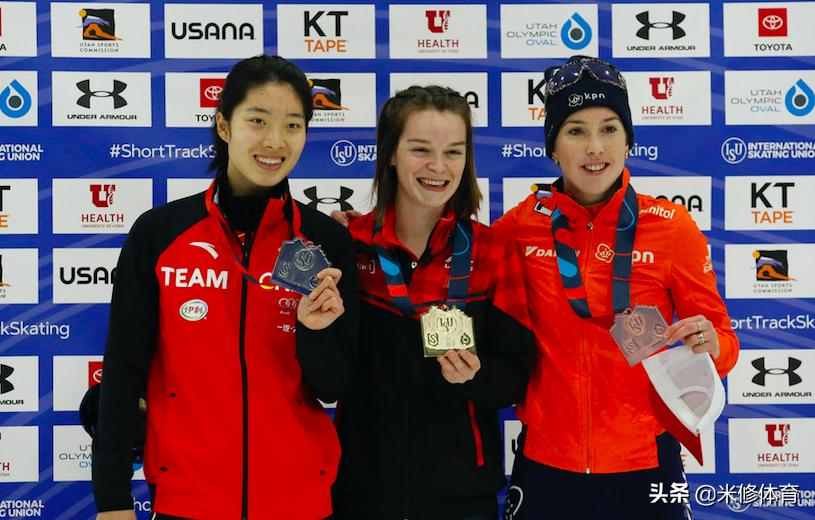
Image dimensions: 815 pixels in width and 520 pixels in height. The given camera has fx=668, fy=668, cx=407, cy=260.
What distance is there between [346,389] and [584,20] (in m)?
2.60

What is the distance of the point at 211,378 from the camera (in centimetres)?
217

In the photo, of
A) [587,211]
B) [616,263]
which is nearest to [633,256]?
[616,263]

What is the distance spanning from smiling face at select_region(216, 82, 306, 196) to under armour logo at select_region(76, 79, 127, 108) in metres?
1.71

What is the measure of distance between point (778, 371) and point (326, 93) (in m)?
3.00

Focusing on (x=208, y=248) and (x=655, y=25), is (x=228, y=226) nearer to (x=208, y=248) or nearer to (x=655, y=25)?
(x=208, y=248)

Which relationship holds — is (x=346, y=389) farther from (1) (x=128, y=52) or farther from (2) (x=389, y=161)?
(1) (x=128, y=52)

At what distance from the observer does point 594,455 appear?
2424 millimetres

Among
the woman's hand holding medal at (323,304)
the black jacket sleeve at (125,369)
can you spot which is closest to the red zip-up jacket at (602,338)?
the woman's hand holding medal at (323,304)

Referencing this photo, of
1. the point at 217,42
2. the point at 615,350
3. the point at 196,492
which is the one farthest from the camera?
the point at 217,42

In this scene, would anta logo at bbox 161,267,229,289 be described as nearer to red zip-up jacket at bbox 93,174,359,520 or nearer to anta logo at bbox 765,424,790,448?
red zip-up jacket at bbox 93,174,359,520

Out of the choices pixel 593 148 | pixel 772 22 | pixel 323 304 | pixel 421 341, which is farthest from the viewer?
pixel 772 22

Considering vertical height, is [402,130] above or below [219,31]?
below

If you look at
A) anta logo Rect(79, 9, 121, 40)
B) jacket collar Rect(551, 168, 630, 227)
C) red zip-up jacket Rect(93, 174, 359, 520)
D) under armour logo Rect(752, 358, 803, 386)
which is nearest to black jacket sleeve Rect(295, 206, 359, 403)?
red zip-up jacket Rect(93, 174, 359, 520)

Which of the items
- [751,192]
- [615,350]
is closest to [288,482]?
[615,350]
